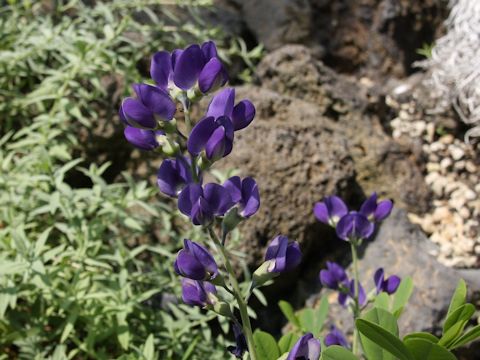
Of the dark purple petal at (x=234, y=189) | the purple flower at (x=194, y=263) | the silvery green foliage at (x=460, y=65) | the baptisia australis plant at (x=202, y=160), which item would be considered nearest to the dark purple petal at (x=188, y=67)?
the baptisia australis plant at (x=202, y=160)

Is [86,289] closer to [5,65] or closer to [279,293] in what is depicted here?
[279,293]

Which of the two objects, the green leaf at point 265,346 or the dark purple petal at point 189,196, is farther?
the green leaf at point 265,346

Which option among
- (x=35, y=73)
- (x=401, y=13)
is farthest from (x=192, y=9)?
(x=401, y=13)

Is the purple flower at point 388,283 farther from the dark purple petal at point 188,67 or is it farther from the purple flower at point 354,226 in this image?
the dark purple petal at point 188,67

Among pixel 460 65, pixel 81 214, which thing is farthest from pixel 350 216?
pixel 460 65

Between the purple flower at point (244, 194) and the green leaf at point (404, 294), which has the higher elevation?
the purple flower at point (244, 194)
